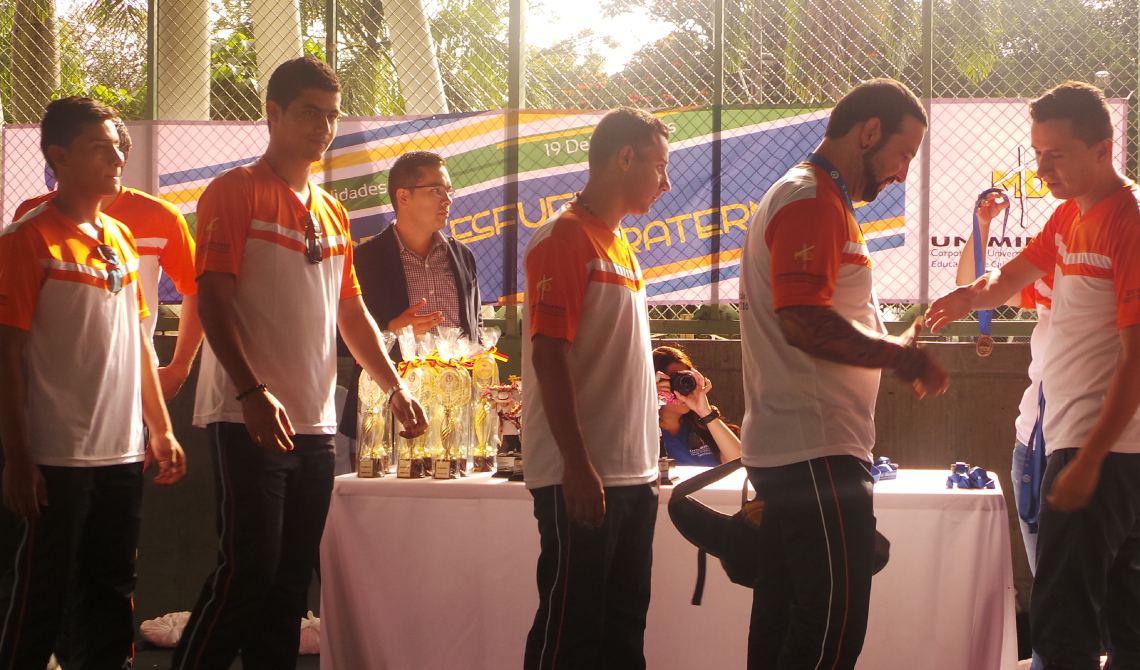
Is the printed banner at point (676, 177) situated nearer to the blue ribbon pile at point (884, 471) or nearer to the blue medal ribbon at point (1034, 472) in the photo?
the blue ribbon pile at point (884, 471)


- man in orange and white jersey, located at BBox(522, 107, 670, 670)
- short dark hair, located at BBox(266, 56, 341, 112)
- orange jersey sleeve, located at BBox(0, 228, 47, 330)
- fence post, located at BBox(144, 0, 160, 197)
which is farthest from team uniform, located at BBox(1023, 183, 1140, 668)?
fence post, located at BBox(144, 0, 160, 197)

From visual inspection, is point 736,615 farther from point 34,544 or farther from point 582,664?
point 34,544

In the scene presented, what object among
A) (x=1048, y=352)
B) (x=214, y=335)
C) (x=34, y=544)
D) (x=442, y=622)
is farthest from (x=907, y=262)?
(x=34, y=544)

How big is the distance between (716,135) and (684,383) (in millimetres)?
2159

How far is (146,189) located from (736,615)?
14.2 feet

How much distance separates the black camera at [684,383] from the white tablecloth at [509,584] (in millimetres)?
427

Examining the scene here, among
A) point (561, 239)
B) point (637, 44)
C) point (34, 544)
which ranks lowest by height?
point (34, 544)

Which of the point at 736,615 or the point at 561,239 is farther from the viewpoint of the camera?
the point at 736,615

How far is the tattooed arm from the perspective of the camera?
1.95 metres

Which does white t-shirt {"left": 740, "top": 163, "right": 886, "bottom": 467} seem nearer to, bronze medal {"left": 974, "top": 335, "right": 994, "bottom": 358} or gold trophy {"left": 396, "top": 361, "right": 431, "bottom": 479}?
bronze medal {"left": 974, "top": 335, "right": 994, "bottom": 358}

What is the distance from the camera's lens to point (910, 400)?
16.4ft

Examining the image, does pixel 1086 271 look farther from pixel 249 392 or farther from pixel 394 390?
pixel 249 392

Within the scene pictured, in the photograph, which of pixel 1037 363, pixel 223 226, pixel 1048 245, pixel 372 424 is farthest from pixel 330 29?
pixel 1037 363

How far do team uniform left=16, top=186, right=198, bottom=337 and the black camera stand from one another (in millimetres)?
1878
